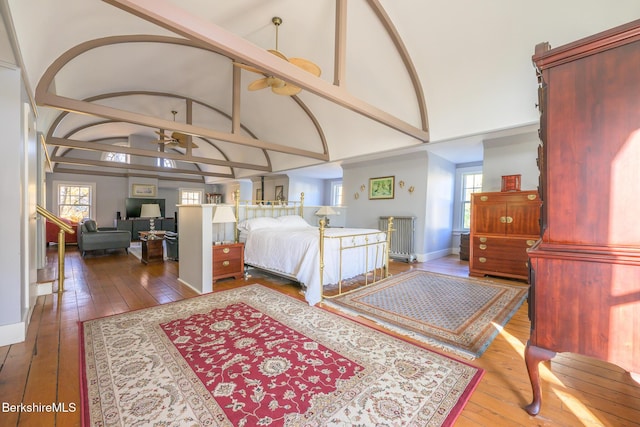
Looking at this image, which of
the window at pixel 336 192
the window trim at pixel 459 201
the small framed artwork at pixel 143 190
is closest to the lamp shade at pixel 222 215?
the window trim at pixel 459 201

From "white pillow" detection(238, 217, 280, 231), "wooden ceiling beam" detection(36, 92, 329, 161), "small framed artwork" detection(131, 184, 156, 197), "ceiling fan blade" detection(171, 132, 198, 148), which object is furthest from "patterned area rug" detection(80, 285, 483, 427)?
"small framed artwork" detection(131, 184, 156, 197)

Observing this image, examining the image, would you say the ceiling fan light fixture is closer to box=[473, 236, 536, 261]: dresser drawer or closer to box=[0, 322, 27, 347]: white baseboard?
box=[0, 322, 27, 347]: white baseboard

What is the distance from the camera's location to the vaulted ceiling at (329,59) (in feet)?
8.91

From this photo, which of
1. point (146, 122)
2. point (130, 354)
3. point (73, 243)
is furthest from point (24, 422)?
point (73, 243)

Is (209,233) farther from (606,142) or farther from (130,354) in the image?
(606,142)

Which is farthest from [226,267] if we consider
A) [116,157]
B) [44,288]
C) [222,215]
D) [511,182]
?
[116,157]

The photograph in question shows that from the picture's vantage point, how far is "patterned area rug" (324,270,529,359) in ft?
7.38

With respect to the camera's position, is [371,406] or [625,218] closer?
[625,218]

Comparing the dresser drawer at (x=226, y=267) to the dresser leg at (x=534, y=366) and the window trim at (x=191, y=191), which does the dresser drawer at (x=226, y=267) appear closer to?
the dresser leg at (x=534, y=366)

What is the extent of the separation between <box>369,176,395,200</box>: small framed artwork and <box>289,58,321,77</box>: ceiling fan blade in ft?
12.2

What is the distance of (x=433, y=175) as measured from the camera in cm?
573

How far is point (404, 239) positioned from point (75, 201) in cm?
1146

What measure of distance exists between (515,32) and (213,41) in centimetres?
367

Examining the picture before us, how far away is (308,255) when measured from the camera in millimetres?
3168
